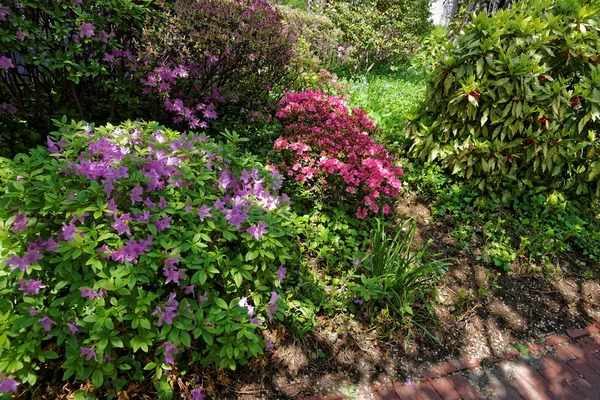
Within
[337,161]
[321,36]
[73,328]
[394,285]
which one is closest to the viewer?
[73,328]

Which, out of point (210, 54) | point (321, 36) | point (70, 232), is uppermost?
point (321, 36)

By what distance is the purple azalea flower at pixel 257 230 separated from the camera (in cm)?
202

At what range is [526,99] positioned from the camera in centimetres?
375

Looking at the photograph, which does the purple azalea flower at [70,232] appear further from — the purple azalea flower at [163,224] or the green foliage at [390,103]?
the green foliage at [390,103]

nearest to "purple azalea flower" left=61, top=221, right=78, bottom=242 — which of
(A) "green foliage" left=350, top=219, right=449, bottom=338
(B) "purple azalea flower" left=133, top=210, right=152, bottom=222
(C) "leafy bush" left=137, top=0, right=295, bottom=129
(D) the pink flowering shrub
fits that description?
(B) "purple azalea flower" left=133, top=210, right=152, bottom=222

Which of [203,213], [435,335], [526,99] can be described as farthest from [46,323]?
[526,99]

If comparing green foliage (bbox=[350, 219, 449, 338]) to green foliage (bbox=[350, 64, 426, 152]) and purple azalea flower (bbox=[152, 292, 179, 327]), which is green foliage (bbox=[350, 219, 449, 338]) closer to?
purple azalea flower (bbox=[152, 292, 179, 327])

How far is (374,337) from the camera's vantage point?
8.88 feet

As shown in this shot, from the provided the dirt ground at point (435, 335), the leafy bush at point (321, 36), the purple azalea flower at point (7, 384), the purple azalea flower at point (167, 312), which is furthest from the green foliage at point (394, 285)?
the leafy bush at point (321, 36)

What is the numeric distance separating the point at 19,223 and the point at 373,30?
905 cm

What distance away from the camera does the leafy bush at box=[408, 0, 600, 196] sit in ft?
12.4

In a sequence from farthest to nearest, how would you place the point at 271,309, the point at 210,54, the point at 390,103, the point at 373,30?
the point at 373,30 < the point at 390,103 < the point at 210,54 < the point at 271,309

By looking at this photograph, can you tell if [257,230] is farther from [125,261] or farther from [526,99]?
[526,99]

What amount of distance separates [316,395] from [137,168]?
5.67 feet
